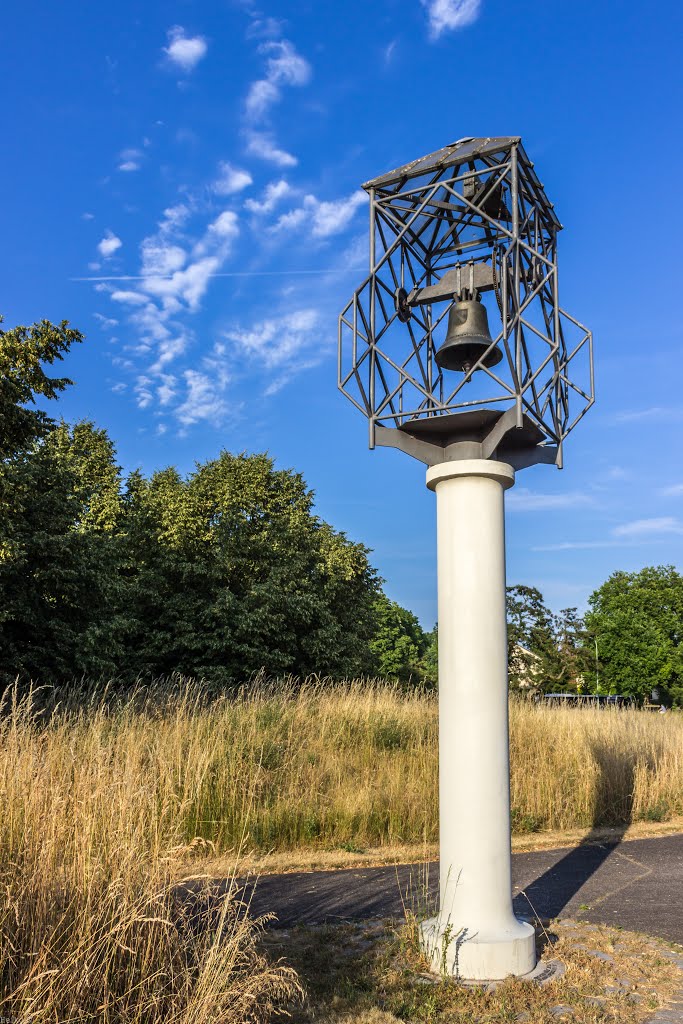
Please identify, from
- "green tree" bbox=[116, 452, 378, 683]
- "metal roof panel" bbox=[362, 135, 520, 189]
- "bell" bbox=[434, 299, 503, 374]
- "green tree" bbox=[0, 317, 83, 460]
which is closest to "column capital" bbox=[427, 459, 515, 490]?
"bell" bbox=[434, 299, 503, 374]

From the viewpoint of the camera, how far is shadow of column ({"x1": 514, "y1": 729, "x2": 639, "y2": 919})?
5.95 m

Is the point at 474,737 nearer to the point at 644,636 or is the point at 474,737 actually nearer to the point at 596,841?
the point at 596,841

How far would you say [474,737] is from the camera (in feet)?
14.4

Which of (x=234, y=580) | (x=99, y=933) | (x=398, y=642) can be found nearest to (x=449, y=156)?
(x=99, y=933)


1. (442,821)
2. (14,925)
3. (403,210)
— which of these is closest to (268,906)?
(442,821)

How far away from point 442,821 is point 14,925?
94.0 inches

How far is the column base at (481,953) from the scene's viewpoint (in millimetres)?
4148

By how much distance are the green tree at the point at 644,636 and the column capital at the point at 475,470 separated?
41.5 m

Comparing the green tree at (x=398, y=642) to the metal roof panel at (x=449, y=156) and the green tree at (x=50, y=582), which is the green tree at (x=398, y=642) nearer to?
the green tree at (x=50, y=582)

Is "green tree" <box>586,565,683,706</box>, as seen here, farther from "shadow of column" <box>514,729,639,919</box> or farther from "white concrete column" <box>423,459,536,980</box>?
"white concrete column" <box>423,459,536,980</box>

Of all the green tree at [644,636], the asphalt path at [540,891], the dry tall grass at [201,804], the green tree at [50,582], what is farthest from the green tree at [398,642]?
the asphalt path at [540,891]

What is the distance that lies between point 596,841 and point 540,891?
258cm

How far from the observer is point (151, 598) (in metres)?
25.4

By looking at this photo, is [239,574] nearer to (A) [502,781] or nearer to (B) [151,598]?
(B) [151,598]
